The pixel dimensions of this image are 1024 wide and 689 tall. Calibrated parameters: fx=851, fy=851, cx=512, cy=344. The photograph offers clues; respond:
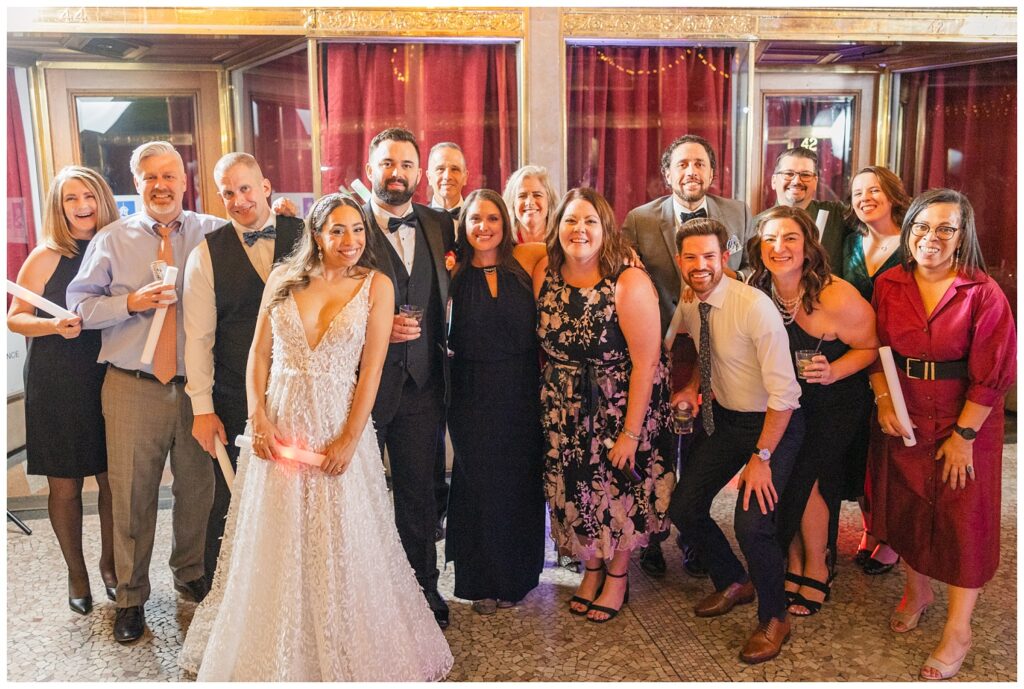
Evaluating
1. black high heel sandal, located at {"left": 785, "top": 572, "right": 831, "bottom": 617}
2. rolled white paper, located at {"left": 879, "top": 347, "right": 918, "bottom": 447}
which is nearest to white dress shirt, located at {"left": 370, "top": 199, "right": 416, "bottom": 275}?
rolled white paper, located at {"left": 879, "top": 347, "right": 918, "bottom": 447}

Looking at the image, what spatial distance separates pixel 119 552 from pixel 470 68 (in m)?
3.00

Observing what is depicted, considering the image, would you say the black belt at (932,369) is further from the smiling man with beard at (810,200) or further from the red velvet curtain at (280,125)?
the red velvet curtain at (280,125)

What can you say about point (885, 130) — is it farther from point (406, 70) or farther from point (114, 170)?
point (114, 170)

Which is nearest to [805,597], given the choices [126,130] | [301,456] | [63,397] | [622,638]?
[622,638]

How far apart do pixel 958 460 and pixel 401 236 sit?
200cm

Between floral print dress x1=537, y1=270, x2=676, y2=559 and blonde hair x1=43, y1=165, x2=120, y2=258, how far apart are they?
66.5 inches

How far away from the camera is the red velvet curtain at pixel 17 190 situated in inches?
184

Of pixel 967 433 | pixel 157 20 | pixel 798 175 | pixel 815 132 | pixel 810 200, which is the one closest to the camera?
pixel 967 433

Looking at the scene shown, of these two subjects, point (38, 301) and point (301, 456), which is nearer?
point (301, 456)

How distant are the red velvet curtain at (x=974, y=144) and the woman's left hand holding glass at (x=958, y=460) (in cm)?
322

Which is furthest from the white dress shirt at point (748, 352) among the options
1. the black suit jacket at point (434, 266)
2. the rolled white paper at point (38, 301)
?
the rolled white paper at point (38, 301)

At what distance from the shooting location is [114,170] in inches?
196

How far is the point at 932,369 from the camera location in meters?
2.83

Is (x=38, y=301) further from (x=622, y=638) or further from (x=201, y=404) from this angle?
(x=622, y=638)
